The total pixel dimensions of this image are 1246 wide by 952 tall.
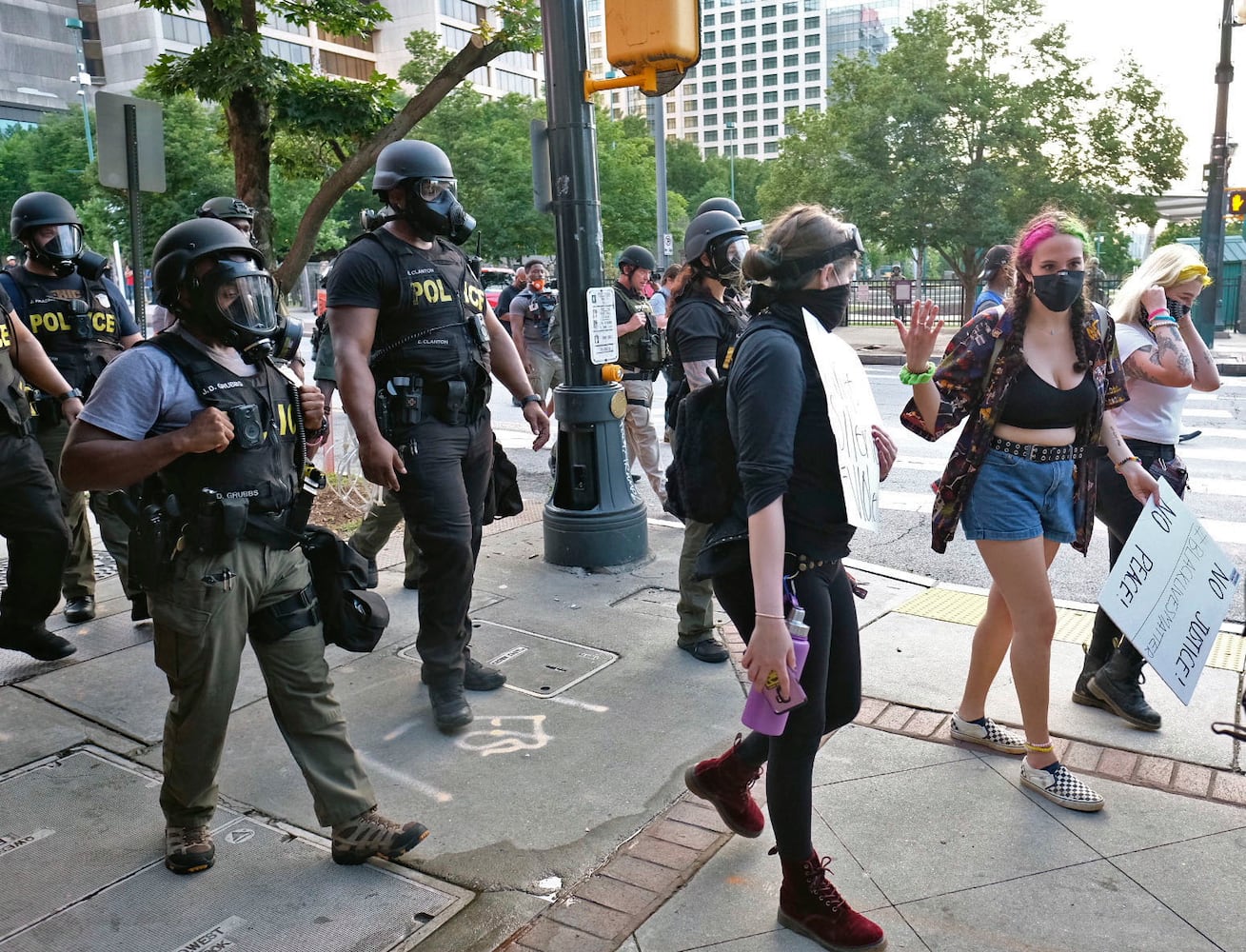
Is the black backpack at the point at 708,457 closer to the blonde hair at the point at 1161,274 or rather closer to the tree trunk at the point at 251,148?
the blonde hair at the point at 1161,274

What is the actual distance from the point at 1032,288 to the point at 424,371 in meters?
2.14

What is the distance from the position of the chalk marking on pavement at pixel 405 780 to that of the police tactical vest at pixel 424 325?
53.4 inches

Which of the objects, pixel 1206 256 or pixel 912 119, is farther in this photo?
pixel 912 119

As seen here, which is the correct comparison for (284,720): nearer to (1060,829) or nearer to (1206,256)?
(1060,829)

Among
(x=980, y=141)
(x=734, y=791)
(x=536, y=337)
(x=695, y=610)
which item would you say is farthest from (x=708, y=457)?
(x=980, y=141)

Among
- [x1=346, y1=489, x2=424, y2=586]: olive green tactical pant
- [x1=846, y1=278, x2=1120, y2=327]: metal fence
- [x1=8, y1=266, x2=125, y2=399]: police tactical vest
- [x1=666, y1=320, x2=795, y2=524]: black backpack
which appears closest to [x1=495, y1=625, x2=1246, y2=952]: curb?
[x1=666, y1=320, x2=795, y2=524]: black backpack

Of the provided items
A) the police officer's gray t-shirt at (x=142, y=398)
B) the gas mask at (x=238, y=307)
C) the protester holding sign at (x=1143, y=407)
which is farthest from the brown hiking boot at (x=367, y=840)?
the protester holding sign at (x=1143, y=407)

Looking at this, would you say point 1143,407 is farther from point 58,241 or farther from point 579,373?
point 58,241

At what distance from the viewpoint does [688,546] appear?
4926 millimetres

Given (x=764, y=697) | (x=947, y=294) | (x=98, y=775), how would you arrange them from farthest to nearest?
(x=947, y=294), (x=98, y=775), (x=764, y=697)

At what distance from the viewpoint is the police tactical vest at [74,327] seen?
17.1 ft

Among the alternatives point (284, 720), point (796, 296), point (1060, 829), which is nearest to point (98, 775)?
point (284, 720)

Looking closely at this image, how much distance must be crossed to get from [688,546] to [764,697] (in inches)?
94.5

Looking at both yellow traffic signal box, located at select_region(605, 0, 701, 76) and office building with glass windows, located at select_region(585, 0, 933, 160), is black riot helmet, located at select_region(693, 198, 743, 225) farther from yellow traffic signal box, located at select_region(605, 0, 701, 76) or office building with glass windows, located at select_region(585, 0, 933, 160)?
office building with glass windows, located at select_region(585, 0, 933, 160)
